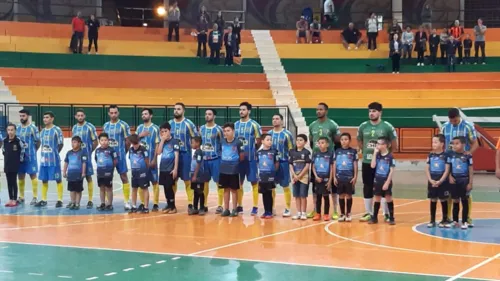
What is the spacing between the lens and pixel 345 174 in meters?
13.6

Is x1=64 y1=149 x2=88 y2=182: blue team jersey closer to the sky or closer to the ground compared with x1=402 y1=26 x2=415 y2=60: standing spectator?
closer to the ground

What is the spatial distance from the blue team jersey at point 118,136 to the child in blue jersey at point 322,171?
4.29 metres

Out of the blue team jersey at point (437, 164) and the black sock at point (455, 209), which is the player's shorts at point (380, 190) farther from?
the black sock at point (455, 209)

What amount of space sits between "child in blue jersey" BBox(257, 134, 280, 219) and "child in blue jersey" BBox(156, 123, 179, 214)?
1655 millimetres

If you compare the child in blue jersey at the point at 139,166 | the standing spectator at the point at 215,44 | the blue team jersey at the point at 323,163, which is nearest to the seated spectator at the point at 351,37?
the standing spectator at the point at 215,44

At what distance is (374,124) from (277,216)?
2545 millimetres

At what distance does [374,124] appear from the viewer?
1348cm

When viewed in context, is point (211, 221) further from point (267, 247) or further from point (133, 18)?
point (133, 18)

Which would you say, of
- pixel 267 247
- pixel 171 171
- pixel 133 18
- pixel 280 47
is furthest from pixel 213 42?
pixel 267 247

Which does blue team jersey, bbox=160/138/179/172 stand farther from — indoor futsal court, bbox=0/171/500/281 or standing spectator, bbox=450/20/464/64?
standing spectator, bbox=450/20/464/64

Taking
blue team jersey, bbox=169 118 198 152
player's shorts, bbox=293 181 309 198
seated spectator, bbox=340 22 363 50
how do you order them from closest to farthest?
player's shorts, bbox=293 181 309 198
blue team jersey, bbox=169 118 198 152
seated spectator, bbox=340 22 363 50

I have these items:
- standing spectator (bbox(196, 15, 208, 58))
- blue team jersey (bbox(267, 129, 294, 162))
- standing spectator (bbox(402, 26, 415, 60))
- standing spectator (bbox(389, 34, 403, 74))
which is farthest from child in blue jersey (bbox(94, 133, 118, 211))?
standing spectator (bbox(402, 26, 415, 60))

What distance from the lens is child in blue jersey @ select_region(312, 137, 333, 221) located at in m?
13.7

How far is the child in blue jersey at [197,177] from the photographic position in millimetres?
14500
